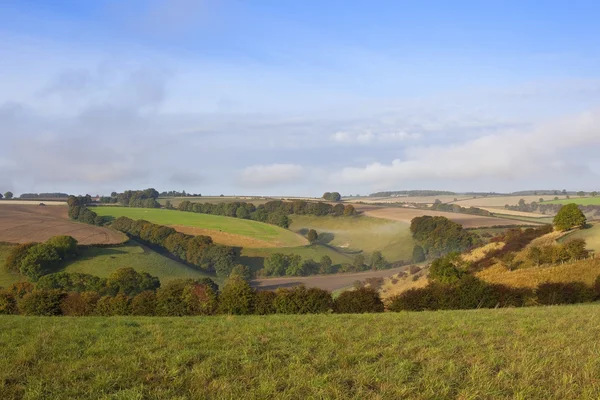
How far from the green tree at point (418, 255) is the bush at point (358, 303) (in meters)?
74.4

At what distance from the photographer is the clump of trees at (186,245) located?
292ft

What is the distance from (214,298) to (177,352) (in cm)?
1548

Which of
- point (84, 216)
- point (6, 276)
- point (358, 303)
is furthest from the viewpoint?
point (84, 216)

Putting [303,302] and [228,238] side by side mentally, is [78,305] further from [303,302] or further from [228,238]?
[228,238]

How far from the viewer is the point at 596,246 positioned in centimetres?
4916

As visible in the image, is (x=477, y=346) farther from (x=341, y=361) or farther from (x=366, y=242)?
(x=366, y=242)

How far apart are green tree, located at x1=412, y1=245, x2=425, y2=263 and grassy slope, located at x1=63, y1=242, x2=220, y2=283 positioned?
4302 cm

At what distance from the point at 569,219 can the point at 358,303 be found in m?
51.2

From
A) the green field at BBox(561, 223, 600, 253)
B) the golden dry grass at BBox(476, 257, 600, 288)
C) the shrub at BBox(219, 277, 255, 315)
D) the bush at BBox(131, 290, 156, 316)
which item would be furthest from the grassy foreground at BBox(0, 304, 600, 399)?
the green field at BBox(561, 223, 600, 253)

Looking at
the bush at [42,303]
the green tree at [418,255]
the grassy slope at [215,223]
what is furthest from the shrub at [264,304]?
the grassy slope at [215,223]

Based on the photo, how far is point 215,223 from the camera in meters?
116

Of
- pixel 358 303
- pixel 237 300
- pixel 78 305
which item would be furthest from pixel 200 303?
pixel 358 303

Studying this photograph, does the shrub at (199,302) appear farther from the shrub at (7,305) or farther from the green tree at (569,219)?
the green tree at (569,219)

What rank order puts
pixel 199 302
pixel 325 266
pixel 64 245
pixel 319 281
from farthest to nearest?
pixel 325 266 < pixel 319 281 < pixel 64 245 < pixel 199 302
